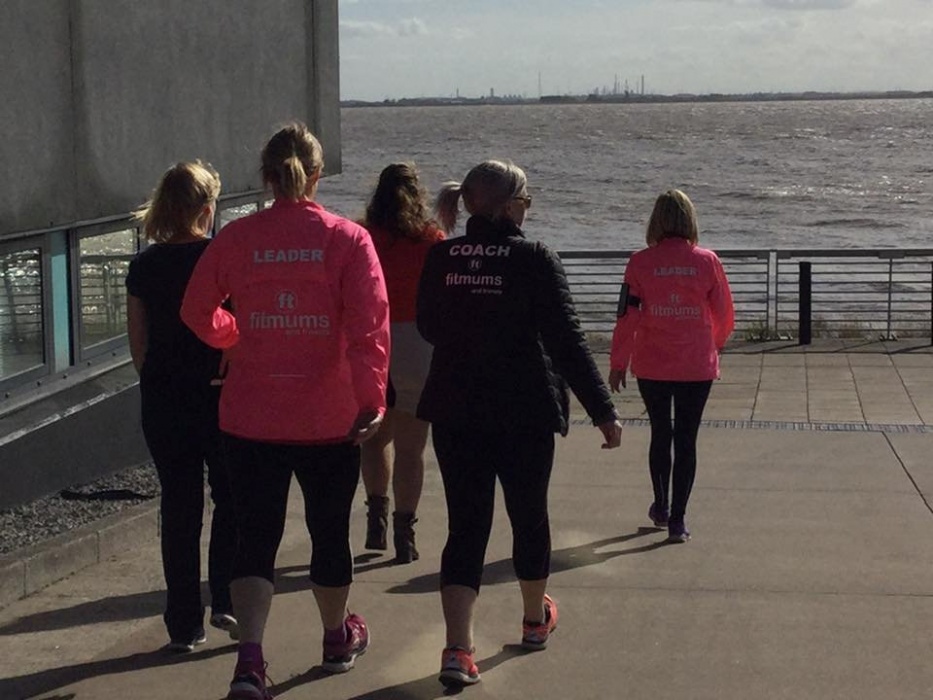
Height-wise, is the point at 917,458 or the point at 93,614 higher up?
the point at 93,614

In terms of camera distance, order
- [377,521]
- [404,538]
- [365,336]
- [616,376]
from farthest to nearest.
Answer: [616,376] → [377,521] → [404,538] → [365,336]

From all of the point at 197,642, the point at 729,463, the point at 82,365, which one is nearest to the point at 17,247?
the point at 82,365

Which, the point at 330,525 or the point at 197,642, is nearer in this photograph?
the point at 330,525

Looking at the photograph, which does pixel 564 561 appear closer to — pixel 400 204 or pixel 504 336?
pixel 400 204

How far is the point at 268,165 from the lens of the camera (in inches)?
197

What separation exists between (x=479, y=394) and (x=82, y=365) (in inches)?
154

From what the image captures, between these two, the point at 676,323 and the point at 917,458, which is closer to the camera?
the point at 676,323

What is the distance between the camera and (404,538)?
7.01 metres

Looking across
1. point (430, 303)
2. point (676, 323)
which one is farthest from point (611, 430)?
point (676, 323)

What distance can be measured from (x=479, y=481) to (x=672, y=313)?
7.97 feet

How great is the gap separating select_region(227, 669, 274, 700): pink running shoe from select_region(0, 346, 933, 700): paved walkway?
0.26 m

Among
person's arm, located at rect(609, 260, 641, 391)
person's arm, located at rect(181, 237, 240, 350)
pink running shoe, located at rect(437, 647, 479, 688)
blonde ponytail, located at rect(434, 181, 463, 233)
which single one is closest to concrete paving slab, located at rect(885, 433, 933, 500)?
person's arm, located at rect(609, 260, 641, 391)

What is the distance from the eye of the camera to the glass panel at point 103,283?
8609mm

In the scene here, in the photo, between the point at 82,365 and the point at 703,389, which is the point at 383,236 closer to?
the point at 703,389
